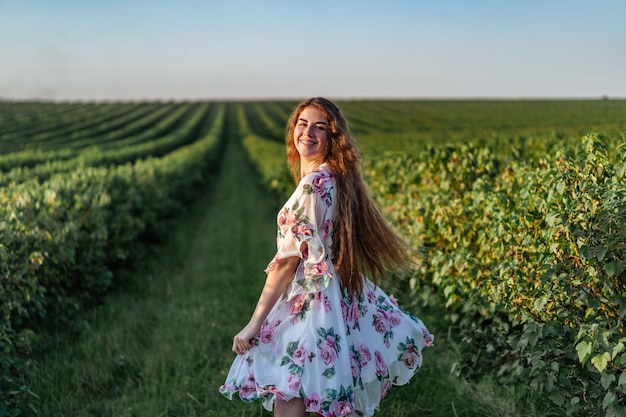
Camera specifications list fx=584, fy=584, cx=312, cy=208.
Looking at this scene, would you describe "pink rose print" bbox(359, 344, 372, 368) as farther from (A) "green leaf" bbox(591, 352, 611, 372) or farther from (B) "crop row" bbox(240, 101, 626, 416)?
(A) "green leaf" bbox(591, 352, 611, 372)

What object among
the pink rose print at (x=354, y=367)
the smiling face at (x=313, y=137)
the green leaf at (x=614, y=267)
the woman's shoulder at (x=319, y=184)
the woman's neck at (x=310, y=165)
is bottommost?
the pink rose print at (x=354, y=367)

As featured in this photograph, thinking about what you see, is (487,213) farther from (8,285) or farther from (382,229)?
(8,285)

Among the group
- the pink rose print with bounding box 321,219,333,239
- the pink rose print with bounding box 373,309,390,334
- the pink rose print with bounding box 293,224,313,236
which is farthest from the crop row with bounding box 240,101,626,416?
the pink rose print with bounding box 293,224,313,236

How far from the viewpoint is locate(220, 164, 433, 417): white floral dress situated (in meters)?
2.68

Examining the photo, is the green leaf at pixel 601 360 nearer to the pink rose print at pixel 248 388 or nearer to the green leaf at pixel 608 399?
the green leaf at pixel 608 399

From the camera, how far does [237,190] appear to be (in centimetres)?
2364

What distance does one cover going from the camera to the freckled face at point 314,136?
9.73ft

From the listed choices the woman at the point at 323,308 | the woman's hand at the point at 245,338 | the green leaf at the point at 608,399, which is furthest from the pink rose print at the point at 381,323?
the green leaf at the point at 608,399

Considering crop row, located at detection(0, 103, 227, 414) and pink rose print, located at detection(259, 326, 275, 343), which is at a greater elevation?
pink rose print, located at detection(259, 326, 275, 343)

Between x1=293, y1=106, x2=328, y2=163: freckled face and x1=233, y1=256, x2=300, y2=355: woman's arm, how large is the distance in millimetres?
540

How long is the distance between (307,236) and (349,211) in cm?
29

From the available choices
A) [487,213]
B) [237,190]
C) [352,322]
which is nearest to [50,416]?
[352,322]

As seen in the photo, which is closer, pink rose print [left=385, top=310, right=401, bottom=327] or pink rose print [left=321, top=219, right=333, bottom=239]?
pink rose print [left=321, top=219, right=333, bottom=239]

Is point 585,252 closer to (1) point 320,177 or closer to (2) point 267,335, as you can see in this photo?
(1) point 320,177
